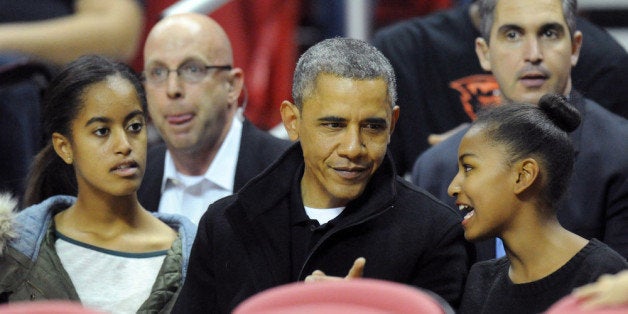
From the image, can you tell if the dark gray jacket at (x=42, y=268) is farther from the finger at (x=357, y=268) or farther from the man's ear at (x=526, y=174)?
the man's ear at (x=526, y=174)

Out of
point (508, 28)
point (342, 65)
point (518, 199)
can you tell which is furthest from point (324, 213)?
point (508, 28)

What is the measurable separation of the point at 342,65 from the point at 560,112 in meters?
0.49

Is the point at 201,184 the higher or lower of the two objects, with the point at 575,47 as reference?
lower

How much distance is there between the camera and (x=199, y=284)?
2629 millimetres

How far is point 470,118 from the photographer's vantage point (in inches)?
150

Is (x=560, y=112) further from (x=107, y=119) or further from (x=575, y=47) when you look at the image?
(x=107, y=119)

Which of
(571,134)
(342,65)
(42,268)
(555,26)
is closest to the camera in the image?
(342,65)

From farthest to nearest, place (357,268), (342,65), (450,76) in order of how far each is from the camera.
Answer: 1. (450,76)
2. (342,65)
3. (357,268)

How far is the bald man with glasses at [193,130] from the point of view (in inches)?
140

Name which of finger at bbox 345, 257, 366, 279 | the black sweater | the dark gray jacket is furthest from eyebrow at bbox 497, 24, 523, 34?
finger at bbox 345, 257, 366, 279

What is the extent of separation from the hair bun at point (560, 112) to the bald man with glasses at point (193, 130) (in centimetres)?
113

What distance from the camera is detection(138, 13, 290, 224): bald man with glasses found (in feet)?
11.7

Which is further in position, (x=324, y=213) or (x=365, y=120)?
(x=324, y=213)

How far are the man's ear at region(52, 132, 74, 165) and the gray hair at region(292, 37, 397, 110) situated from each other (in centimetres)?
61
